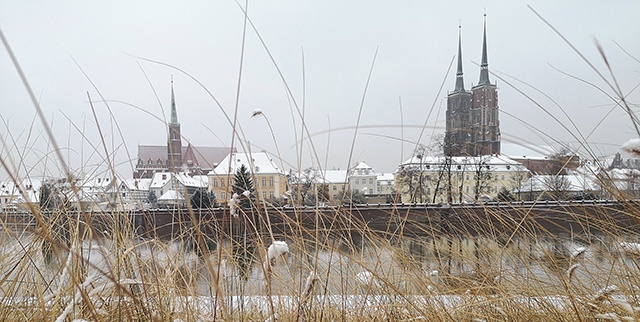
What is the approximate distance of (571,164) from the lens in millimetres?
1186

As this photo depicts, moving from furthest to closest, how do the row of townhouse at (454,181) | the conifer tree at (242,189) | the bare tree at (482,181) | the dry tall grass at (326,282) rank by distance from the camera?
the bare tree at (482,181) → the row of townhouse at (454,181) → the conifer tree at (242,189) → the dry tall grass at (326,282)

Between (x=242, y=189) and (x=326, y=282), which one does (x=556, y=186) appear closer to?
(x=326, y=282)

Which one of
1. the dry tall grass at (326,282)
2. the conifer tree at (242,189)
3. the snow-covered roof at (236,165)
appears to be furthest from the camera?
the conifer tree at (242,189)

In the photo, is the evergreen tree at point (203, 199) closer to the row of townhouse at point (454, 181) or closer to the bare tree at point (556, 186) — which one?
the row of townhouse at point (454, 181)

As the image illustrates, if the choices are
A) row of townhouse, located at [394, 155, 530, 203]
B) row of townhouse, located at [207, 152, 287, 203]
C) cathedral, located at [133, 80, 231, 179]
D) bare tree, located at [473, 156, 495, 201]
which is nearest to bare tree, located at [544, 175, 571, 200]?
row of townhouse, located at [394, 155, 530, 203]

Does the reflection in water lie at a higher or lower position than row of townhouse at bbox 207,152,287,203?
lower

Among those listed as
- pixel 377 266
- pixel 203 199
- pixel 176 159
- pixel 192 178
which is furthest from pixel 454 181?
pixel 176 159

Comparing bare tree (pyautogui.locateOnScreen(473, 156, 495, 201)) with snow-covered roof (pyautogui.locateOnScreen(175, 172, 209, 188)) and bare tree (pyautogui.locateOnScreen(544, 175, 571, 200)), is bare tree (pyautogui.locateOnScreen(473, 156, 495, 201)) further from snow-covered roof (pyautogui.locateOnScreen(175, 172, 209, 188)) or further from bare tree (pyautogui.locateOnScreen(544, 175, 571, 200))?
snow-covered roof (pyautogui.locateOnScreen(175, 172, 209, 188))

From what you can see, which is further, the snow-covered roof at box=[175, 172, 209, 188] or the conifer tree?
the snow-covered roof at box=[175, 172, 209, 188]

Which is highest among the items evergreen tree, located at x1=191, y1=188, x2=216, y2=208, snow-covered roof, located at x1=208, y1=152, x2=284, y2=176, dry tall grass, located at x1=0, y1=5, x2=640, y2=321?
snow-covered roof, located at x1=208, y1=152, x2=284, y2=176

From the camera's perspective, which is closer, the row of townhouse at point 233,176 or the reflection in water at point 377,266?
the row of townhouse at point 233,176

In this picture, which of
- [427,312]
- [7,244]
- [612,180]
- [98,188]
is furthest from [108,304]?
[612,180]

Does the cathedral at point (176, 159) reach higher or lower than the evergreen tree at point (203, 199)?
higher

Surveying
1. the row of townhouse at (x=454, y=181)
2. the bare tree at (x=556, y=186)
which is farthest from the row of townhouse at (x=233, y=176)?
the bare tree at (x=556, y=186)
